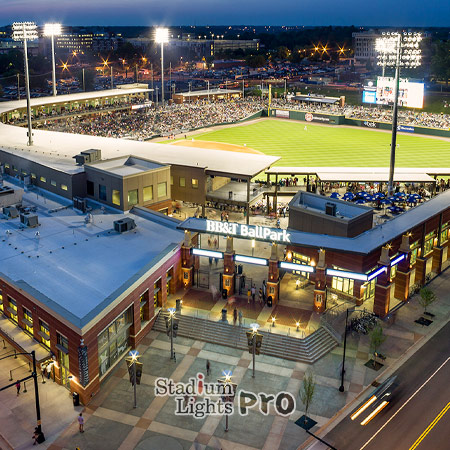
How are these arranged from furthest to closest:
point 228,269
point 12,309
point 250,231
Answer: point 228,269 < point 250,231 < point 12,309

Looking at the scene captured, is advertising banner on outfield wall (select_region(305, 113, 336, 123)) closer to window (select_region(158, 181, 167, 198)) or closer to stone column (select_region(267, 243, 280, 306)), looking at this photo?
window (select_region(158, 181, 167, 198))

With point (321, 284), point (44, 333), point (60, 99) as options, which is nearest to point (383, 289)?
point (321, 284)

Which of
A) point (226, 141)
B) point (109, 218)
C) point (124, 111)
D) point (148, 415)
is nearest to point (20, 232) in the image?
point (109, 218)

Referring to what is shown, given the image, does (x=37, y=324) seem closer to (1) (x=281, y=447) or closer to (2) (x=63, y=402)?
(2) (x=63, y=402)

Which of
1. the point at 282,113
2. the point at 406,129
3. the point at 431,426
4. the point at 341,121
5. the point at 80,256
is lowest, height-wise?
the point at 431,426

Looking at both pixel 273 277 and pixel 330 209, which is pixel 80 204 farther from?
pixel 330 209

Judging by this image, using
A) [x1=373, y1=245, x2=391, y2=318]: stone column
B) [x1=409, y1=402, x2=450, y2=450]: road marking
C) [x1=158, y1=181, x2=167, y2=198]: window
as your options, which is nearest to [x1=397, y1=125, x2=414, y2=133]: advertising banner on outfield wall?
[x1=158, y1=181, x2=167, y2=198]: window
